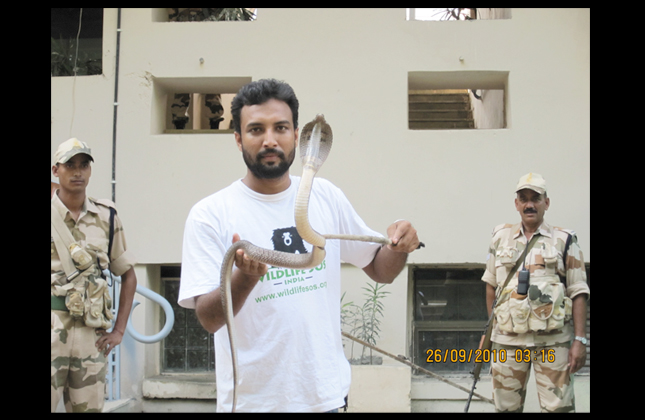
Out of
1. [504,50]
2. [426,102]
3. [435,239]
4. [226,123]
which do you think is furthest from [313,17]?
[426,102]

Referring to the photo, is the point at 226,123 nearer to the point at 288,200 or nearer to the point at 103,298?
the point at 103,298

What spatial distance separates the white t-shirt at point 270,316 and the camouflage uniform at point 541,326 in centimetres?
262

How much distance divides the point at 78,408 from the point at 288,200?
7.75ft

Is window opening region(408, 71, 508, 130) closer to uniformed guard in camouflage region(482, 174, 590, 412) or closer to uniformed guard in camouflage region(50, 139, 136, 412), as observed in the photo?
uniformed guard in camouflage region(482, 174, 590, 412)

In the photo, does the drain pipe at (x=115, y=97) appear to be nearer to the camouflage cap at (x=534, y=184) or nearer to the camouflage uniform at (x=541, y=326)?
the camouflage uniform at (x=541, y=326)

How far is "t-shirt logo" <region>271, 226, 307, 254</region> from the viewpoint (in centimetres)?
225

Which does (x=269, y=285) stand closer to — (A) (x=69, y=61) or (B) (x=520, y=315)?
(B) (x=520, y=315)

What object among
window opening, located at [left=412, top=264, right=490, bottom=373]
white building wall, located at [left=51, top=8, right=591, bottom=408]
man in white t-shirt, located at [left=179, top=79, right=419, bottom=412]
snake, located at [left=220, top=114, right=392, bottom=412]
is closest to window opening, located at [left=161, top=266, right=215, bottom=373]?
white building wall, located at [left=51, top=8, right=591, bottom=408]

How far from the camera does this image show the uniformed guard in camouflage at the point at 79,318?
370cm

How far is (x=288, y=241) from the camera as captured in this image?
2273mm

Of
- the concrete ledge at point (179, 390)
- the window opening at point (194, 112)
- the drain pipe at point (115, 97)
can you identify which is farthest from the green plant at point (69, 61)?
the concrete ledge at point (179, 390)

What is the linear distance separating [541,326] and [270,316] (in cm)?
289

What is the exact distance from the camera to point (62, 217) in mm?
3887

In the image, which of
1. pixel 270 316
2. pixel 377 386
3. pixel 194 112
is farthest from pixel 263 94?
pixel 194 112
